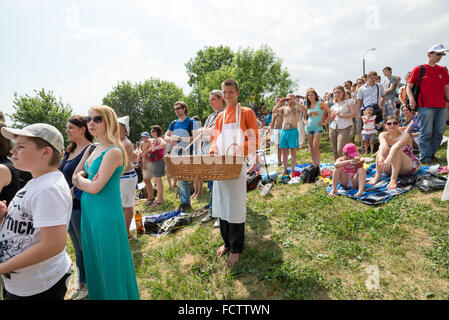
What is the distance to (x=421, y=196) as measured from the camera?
4.30 meters

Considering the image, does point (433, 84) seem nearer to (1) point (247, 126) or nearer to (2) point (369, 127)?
(2) point (369, 127)

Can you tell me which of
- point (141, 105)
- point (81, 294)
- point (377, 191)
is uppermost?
point (141, 105)

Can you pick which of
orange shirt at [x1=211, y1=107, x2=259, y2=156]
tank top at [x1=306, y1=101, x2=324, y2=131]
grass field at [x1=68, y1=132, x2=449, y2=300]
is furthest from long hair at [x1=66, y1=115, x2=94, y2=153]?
tank top at [x1=306, y1=101, x2=324, y2=131]

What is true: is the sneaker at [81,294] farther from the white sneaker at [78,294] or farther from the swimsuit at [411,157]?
the swimsuit at [411,157]

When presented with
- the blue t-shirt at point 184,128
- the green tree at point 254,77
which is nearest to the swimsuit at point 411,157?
the blue t-shirt at point 184,128

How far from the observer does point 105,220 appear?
2.11 metres

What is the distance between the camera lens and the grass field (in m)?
2.71

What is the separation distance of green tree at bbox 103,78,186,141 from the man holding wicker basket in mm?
39883

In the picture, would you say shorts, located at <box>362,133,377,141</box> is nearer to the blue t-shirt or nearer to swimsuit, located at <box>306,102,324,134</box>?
swimsuit, located at <box>306,102,324,134</box>

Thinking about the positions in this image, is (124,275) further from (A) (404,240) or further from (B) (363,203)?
(B) (363,203)

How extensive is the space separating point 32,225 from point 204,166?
1.51 m

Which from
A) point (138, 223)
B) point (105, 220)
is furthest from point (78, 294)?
point (138, 223)

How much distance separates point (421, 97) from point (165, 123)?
132 ft
